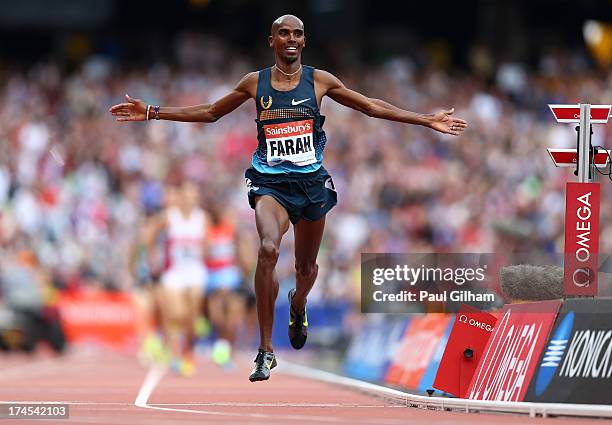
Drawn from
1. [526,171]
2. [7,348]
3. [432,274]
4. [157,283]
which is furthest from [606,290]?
[526,171]

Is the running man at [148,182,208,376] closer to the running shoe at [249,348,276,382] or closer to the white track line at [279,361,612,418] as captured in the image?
the white track line at [279,361,612,418]

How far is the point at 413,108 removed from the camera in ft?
97.8

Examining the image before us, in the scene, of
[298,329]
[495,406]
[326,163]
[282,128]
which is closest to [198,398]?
[298,329]

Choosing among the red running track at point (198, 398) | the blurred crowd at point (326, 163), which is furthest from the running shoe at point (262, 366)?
the blurred crowd at point (326, 163)

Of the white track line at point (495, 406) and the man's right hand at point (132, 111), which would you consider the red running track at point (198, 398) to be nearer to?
the white track line at point (495, 406)

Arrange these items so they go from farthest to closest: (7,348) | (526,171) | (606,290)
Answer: (526,171)
(7,348)
(606,290)

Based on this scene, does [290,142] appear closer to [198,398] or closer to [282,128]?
[282,128]

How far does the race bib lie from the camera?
1143cm

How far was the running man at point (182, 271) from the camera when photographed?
61.7ft

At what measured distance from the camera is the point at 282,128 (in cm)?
1141

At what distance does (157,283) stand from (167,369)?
1.14 m

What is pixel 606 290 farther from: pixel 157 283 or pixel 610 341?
pixel 157 283

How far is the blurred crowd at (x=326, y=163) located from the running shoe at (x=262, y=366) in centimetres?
1228

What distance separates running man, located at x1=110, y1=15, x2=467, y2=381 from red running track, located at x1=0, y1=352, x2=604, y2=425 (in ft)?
2.72
